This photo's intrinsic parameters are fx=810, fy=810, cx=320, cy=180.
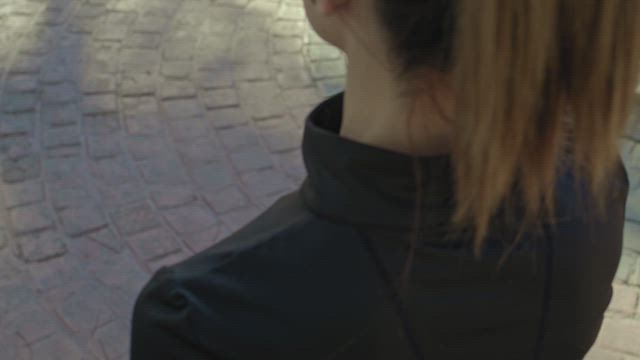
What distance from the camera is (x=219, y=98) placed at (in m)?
4.05

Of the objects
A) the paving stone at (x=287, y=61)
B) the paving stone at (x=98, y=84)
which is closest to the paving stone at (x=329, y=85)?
the paving stone at (x=287, y=61)

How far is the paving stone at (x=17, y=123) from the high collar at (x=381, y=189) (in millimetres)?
3044

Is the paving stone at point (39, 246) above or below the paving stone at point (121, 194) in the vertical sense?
below

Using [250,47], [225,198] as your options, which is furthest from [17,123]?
[250,47]

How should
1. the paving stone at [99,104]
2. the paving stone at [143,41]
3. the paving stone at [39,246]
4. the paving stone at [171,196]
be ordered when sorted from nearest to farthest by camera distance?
the paving stone at [39,246], the paving stone at [171,196], the paving stone at [99,104], the paving stone at [143,41]

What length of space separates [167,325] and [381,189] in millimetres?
277

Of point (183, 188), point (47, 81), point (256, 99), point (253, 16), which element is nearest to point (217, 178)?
point (183, 188)

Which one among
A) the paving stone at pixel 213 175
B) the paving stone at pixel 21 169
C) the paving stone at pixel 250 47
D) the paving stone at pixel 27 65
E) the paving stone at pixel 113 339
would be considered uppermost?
the paving stone at pixel 27 65

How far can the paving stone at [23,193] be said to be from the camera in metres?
3.29

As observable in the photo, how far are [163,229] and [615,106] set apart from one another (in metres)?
2.62

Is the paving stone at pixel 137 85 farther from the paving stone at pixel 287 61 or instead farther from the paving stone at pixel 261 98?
the paving stone at pixel 287 61

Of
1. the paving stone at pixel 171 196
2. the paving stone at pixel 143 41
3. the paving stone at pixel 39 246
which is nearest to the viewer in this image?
the paving stone at pixel 39 246

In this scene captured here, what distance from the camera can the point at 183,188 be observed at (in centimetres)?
349

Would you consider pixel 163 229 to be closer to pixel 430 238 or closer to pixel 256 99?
pixel 256 99
